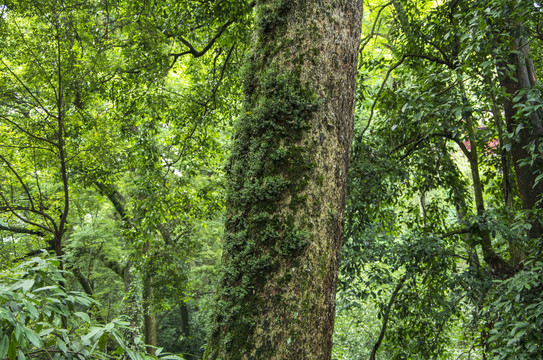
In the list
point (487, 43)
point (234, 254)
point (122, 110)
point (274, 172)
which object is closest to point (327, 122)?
point (274, 172)

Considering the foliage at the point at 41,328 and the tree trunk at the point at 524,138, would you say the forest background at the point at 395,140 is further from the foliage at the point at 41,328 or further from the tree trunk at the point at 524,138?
the foliage at the point at 41,328

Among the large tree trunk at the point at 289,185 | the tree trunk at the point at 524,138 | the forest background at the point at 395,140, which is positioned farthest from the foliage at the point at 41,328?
the tree trunk at the point at 524,138

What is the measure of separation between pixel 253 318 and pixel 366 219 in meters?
3.33

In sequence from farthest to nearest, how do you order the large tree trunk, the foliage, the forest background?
the forest background, the large tree trunk, the foliage

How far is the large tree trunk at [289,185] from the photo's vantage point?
1.41 meters

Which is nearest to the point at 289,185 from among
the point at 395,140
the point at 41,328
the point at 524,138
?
the point at 41,328

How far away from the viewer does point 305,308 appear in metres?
1.41

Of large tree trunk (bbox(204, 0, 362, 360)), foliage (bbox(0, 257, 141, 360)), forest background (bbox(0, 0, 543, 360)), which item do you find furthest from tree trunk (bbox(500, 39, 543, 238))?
foliage (bbox(0, 257, 141, 360))

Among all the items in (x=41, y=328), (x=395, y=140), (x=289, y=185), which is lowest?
(x=41, y=328)

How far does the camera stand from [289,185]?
155 cm

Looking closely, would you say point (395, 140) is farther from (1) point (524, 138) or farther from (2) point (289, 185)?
(2) point (289, 185)

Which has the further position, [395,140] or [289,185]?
[395,140]

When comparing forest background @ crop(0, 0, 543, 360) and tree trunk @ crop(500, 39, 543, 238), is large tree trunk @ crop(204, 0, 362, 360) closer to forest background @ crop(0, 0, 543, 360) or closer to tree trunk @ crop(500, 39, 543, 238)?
forest background @ crop(0, 0, 543, 360)

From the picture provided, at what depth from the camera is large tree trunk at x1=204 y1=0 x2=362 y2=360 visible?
1.41 metres
